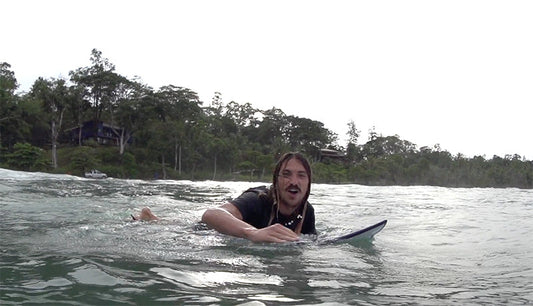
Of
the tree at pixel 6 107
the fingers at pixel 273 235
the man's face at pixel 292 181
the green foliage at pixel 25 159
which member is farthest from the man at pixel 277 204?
the tree at pixel 6 107

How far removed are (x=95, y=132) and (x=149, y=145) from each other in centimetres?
789

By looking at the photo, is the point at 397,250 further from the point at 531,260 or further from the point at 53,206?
the point at 53,206

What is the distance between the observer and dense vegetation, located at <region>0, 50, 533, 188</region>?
35344 millimetres

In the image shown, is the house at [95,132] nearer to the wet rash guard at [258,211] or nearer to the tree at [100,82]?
the tree at [100,82]

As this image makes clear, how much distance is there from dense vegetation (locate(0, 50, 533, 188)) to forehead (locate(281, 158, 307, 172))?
3131cm

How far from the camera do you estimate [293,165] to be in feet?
13.6

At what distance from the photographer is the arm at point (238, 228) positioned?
357 cm

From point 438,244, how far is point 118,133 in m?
41.8

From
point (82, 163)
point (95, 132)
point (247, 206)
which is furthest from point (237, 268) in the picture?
point (95, 132)

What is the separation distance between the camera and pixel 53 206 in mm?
7051

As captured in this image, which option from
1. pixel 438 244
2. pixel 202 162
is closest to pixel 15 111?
pixel 202 162

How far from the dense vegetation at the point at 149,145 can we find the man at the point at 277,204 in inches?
1224

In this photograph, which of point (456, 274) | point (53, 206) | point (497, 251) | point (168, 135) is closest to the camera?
point (456, 274)

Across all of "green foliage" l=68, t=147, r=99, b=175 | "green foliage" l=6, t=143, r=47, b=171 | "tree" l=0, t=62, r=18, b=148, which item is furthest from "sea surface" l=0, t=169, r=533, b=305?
"tree" l=0, t=62, r=18, b=148
